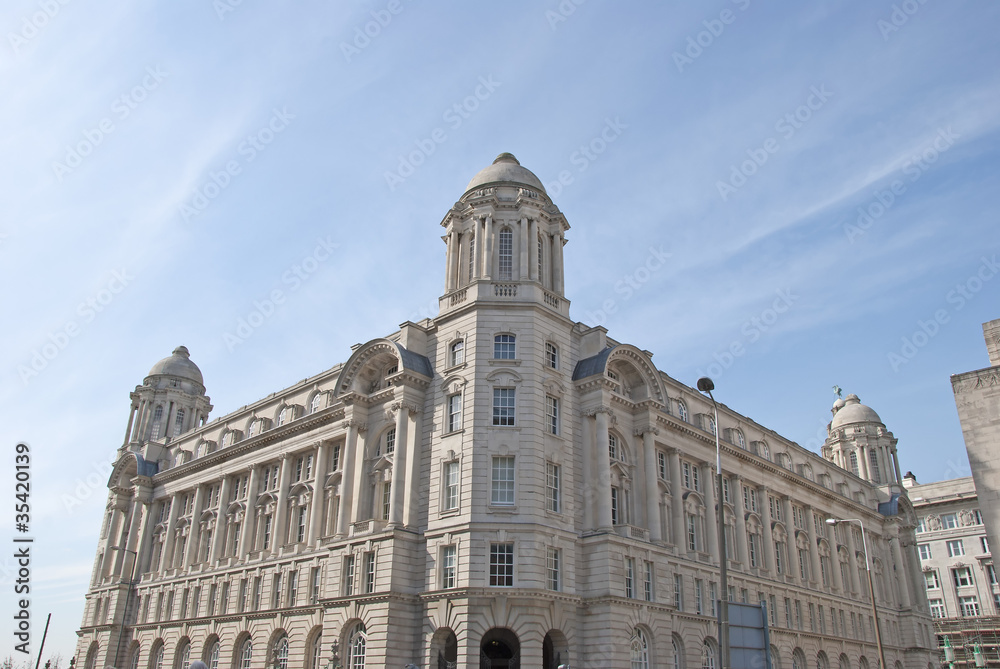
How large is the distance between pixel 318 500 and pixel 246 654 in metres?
13.1

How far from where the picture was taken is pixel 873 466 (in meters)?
89.9

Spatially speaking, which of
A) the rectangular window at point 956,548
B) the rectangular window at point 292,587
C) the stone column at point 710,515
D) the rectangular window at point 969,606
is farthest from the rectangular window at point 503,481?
the rectangular window at point 956,548

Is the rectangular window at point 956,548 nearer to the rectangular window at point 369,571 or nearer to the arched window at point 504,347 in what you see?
the arched window at point 504,347

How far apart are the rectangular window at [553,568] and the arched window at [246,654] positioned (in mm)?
25851

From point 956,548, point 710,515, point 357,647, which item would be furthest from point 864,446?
point 357,647

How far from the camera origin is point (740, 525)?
61.2m

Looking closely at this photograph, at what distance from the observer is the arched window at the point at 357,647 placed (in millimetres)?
43781

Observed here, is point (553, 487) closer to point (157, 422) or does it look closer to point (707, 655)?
point (707, 655)

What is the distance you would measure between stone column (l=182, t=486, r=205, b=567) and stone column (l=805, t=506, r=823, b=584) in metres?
53.7

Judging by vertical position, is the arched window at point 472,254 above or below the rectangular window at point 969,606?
above

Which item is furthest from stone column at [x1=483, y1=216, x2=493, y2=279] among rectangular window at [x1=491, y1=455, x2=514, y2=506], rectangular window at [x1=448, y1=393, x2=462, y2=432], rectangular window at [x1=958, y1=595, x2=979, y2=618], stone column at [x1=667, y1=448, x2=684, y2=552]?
rectangular window at [x1=958, y1=595, x2=979, y2=618]

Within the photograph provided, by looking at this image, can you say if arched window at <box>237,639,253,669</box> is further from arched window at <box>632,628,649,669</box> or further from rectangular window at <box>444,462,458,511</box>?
arched window at <box>632,628,649,669</box>

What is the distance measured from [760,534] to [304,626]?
36666 mm

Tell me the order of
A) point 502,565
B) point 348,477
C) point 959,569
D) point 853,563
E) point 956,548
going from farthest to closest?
point 956,548 < point 959,569 < point 853,563 < point 348,477 < point 502,565
